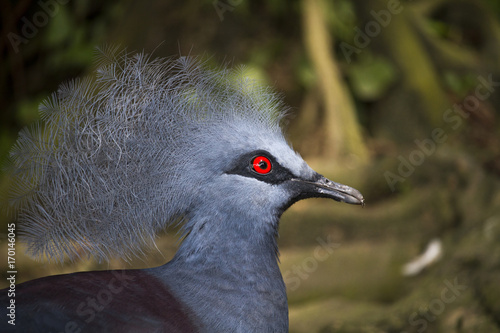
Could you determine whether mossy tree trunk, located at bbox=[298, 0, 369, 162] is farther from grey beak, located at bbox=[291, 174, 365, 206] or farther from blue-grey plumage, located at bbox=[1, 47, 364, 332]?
blue-grey plumage, located at bbox=[1, 47, 364, 332]

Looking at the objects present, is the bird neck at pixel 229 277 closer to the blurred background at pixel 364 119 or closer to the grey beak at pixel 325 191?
the grey beak at pixel 325 191

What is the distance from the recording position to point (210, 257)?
176 centimetres

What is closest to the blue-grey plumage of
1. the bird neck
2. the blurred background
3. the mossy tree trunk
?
the bird neck

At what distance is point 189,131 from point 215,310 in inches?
23.4

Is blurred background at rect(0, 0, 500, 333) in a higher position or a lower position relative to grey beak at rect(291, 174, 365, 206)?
higher

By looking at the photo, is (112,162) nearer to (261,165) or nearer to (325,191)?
(261,165)

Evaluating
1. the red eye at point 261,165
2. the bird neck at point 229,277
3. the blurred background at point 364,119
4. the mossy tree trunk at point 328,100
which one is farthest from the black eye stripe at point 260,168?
the mossy tree trunk at point 328,100

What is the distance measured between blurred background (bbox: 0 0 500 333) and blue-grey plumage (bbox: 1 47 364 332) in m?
1.18

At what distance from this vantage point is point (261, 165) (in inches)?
71.2

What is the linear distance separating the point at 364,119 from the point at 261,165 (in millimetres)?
3775

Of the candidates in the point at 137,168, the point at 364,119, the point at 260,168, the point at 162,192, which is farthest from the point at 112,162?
the point at 364,119

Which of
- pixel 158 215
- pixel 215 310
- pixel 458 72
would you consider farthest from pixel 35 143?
pixel 458 72

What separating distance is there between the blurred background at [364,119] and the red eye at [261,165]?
1194 mm

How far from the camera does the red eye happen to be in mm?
1800
